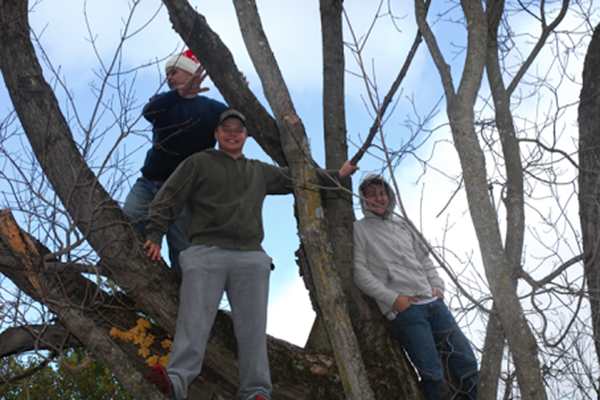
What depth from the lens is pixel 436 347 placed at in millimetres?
4270

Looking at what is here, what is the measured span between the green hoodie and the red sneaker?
94 centimetres

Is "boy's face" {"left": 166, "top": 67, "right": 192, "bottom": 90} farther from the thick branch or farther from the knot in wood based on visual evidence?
the knot in wood

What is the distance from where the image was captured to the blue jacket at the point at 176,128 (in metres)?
4.37

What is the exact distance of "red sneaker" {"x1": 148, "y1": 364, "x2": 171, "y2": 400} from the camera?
3064 millimetres

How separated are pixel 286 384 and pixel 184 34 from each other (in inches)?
129

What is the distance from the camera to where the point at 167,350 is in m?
3.91

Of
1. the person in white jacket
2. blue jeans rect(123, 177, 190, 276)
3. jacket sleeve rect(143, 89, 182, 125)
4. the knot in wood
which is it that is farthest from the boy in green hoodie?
the knot in wood

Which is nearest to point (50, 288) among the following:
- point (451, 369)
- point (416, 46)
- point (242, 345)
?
point (242, 345)

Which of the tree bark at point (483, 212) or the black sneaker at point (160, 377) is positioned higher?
the tree bark at point (483, 212)

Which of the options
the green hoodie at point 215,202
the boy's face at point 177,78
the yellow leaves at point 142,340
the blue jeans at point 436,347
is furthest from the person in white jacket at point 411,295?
the boy's face at point 177,78

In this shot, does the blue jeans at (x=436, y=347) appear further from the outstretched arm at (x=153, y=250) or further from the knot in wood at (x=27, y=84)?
the knot in wood at (x=27, y=84)

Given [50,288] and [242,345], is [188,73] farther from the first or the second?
[242,345]

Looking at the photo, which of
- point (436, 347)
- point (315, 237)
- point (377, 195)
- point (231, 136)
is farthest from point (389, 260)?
point (231, 136)

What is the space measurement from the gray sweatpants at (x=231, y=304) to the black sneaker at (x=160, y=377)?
24 centimetres
